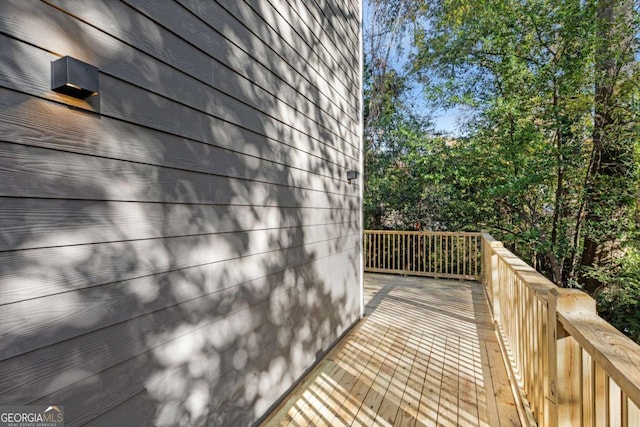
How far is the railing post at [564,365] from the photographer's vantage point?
4.13ft

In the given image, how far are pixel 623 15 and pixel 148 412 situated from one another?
855 centimetres

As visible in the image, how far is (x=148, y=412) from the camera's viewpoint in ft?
4.07

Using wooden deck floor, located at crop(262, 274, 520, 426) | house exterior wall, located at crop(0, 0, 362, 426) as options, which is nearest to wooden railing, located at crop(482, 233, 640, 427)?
wooden deck floor, located at crop(262, 274, 520, 426)

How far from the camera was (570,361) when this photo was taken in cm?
129

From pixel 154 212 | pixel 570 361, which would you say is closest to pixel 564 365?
pixel 570 361

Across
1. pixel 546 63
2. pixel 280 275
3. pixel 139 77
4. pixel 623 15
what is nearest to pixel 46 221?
pixel 139 77

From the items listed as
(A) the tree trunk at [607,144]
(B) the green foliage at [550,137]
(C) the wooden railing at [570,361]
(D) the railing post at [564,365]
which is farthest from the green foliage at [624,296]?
(D) the railing post at [564,365]

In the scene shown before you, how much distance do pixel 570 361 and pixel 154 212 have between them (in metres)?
1.82

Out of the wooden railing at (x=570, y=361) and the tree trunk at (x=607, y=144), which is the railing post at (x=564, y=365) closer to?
the wooden railing at (x=570, y=361)

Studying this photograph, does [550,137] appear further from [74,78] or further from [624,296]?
[74,78]

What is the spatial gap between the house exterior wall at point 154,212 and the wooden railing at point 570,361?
150cm

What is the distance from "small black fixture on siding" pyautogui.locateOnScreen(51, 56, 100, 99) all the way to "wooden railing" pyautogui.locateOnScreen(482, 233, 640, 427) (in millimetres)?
1682

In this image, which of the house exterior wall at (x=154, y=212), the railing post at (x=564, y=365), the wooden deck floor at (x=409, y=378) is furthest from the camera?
the wooden deck floor at (x=409, y=378)

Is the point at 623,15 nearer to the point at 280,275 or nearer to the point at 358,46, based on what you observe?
the point at 358,46
